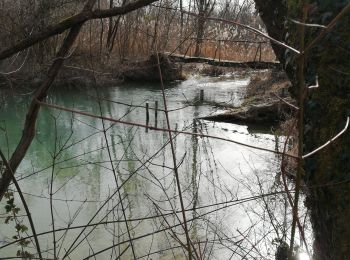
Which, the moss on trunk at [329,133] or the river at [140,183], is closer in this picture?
the moss on trunk at [329,133]

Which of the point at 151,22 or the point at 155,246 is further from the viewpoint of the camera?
the point at 151,22

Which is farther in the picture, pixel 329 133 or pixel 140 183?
pixel 140 183

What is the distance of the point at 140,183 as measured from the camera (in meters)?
4.95

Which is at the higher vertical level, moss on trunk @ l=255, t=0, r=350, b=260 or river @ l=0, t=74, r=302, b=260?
moss on trunk @ l=255, t=0, r=350, b=260

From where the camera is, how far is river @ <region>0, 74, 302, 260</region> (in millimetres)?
2961

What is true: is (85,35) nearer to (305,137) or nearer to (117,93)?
(117,93)

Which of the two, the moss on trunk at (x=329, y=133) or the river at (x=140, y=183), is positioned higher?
the moss on trunk at (x=329, y=133)

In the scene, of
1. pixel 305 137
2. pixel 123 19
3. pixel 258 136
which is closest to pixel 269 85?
pixel 258 136

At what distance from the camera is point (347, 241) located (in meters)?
1.34

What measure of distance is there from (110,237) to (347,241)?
2.77m

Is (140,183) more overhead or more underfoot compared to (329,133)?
more underfoot

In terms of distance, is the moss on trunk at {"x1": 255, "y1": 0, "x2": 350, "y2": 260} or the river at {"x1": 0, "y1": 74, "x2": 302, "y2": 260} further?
the river at {"x1": 0, "y1": 74, "x2": 302, "y2": 260}

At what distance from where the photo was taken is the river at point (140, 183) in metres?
2.96

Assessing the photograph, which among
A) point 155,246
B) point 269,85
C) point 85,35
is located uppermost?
point 85,35
